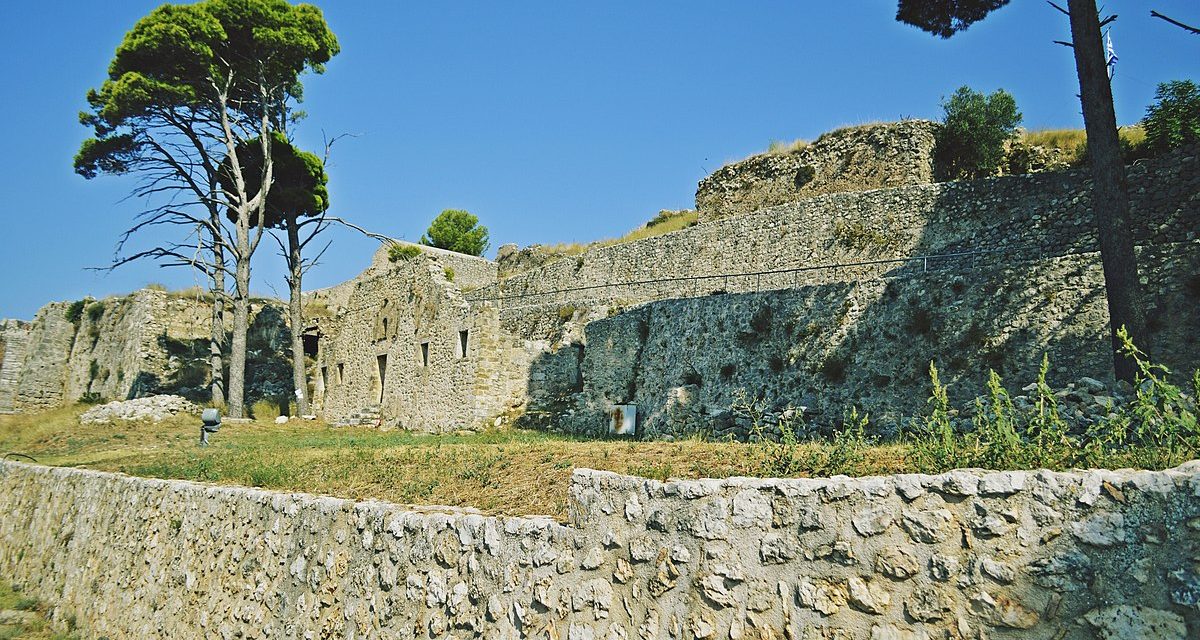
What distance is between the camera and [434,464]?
9844 millimetres

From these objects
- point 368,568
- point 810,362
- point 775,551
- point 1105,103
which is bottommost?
point 368,568

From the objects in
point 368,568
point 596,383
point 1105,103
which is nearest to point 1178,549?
point 368,568

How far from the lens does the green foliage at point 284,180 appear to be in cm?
2836

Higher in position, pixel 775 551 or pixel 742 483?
pixel 742 483

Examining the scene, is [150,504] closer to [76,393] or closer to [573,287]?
[573,287]

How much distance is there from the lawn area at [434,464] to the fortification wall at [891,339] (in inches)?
148

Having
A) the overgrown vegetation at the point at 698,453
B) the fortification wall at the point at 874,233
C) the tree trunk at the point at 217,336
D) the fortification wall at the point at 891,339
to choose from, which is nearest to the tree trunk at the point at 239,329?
the tree trunk at the point at 217,336

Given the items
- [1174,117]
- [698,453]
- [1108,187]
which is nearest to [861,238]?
[1174,117]

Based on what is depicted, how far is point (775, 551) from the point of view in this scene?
4.37m

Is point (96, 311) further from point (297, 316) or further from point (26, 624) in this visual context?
point (26, 624)

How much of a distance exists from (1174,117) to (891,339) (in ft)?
35.0

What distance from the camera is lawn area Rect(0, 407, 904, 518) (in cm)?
659

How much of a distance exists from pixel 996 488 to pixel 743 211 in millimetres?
24074

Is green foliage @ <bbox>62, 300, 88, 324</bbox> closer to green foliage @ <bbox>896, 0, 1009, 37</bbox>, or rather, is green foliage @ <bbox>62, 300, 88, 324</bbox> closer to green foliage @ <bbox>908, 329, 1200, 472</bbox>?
green foliage @ <bbox>896, 0, 1009, 37</bbox>
